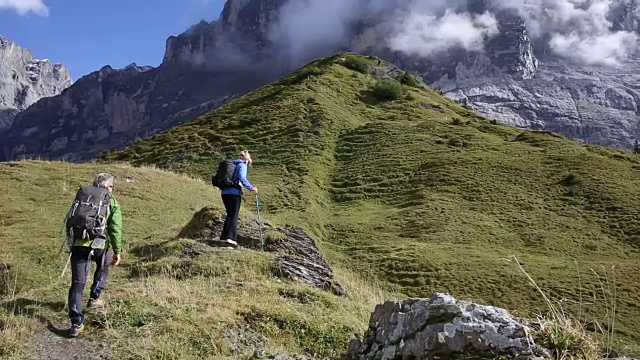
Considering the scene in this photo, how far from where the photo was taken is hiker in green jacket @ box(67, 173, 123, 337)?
913 centimetres

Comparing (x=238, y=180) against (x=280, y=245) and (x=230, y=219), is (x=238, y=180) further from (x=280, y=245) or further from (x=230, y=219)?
(x=280, y=245)

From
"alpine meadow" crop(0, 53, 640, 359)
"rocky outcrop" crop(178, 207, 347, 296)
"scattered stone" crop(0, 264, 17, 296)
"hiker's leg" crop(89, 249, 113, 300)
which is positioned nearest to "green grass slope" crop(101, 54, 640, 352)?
"alpine meadow" crop(0, 53, 640, 359)

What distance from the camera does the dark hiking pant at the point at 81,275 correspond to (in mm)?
8633

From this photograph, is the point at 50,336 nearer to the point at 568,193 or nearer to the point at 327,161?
the point at 568,193

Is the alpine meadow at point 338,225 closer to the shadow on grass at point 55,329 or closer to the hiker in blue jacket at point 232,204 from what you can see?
the shadow on grass at point 55,329

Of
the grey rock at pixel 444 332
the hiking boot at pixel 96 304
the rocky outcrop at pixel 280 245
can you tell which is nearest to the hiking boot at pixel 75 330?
the hiking boot at pixel 96 304

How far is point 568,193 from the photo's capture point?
35.5 metres

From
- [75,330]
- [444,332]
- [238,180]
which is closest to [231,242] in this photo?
[238,180]

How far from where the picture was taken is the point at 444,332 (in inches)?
239

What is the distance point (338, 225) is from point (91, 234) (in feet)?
76.7

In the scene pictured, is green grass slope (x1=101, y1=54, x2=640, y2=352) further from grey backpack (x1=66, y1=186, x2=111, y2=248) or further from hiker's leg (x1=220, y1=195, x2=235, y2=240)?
grey backpack (x1=66, y1=186, x2=111, y2=248)

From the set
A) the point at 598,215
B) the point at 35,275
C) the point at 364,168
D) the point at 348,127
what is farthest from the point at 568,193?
the point at 35,275

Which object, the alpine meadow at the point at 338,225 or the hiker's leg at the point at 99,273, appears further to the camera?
the hiker's leg at the point at 99,273

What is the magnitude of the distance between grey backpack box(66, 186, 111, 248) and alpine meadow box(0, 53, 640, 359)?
1.24m
